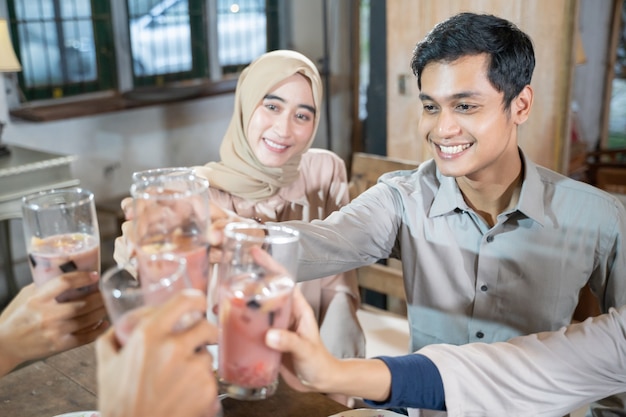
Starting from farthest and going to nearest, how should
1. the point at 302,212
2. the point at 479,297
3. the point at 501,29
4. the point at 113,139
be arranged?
the point at 113,139, the point at 302,212, the point at 479,297, the point at 501,29

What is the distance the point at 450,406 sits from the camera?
3.91ft

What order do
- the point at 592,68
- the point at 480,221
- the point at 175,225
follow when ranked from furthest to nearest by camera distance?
the point at 592,68 → the point at 480,221 → the point at 175,225

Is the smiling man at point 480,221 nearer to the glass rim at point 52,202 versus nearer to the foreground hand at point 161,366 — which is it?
the glass rim at point 52,202

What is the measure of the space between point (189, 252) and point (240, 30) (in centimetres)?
456

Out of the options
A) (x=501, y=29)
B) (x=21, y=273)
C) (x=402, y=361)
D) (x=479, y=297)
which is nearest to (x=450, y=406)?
(x=402, y=361)

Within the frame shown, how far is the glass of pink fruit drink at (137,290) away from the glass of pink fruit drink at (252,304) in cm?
10

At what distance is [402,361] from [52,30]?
3850mm

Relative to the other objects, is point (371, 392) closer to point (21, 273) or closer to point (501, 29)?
point (501, 29)

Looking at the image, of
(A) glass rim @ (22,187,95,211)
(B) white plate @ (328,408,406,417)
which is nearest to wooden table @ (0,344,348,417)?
(B) white plate @ (328,408,406,417)

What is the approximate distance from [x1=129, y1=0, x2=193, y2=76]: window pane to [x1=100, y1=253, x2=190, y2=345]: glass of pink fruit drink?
13.3 ft

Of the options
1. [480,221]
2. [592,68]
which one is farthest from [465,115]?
[592,68]

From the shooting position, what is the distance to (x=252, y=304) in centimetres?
94

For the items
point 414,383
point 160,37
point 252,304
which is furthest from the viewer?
point 160,37

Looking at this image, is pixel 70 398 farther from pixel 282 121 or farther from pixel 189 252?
pixel 282 121
